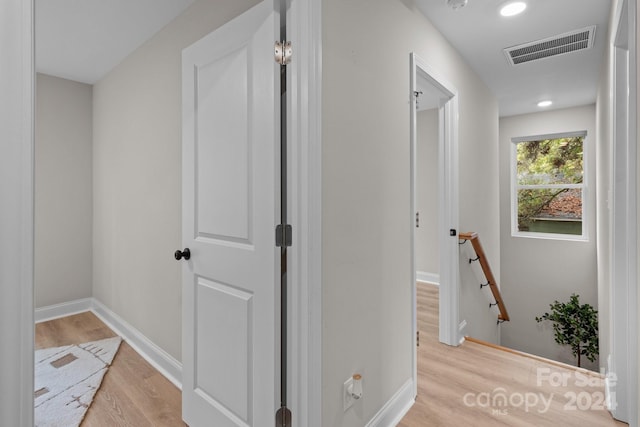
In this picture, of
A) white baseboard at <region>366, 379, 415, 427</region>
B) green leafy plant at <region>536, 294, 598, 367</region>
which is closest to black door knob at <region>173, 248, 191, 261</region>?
white baseboard at <region>366, 379, 415, 427</region>

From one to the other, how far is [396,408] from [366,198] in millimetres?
1164

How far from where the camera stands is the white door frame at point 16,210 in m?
0.71

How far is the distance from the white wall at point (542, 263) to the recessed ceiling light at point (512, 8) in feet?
10.2

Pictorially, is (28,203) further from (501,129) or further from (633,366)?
(501,129)

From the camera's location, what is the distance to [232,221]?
153cm

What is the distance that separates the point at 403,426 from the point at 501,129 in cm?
466

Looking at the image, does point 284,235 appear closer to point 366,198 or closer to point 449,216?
point 366,198

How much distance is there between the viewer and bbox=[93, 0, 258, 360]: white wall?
2199 millimetres

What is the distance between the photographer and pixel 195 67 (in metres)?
1.75

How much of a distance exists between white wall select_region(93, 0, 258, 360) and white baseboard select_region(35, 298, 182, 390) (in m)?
0.06

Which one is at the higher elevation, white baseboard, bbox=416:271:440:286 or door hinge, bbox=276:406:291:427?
door hinge, bbox=276:406:291:427

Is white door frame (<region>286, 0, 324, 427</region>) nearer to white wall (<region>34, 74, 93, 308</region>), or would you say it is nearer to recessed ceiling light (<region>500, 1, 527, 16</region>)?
recessed ceiling light (<region>500, 1, 527, 16</region>)

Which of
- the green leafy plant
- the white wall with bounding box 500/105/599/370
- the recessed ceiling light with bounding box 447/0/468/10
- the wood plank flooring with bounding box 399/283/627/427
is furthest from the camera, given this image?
the white wall with bounding box 500/105/599/370

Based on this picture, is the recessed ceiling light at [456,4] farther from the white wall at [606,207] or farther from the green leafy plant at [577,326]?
the green leafy plant at [577,326]
